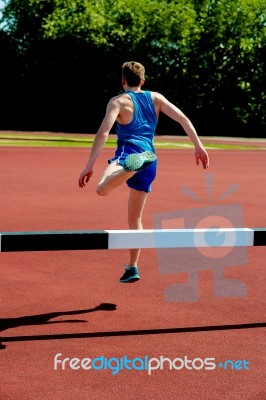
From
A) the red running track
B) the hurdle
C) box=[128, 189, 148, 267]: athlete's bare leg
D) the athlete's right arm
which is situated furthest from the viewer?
box=[128, 189, 148, 267]: athlete's bare leg

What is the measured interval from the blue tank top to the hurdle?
0.87 metres

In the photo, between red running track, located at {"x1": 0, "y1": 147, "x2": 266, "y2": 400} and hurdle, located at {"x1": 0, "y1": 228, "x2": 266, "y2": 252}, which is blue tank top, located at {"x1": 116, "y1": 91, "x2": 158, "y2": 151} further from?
red running track, located at {"x1": 0, "y1": 147, "x2": 266, "y2": 400}

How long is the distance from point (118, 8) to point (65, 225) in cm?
4117

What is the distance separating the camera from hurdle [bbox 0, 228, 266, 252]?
5.14 metres

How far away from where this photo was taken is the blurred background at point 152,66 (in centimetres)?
4703

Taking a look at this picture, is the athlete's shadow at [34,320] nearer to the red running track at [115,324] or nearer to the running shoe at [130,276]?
the red running track at [115,324]

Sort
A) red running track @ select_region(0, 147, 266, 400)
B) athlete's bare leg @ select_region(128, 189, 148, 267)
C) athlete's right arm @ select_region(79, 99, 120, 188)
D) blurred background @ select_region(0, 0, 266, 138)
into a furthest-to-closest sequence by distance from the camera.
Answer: blurred background @ select_region(0, 0, 266, 138) < athlete's bare leg @ select_region(128, 189, 148, 267) < athlete's right arm @ select_region(79, 99, 120, 188) < red running track @ select_region(0, 147, 266, 400)

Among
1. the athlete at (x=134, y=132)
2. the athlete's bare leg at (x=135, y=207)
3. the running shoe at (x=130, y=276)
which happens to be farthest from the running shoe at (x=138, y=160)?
the running shoe at (x=130, y=276)

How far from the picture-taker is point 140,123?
19.7 ft

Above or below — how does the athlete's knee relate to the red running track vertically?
above

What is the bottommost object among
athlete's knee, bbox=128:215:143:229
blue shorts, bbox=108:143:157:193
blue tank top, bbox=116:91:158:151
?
athlete's knee, bbox=128:215:143:229

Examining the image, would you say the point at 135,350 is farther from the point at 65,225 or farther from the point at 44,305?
the point at 65,225

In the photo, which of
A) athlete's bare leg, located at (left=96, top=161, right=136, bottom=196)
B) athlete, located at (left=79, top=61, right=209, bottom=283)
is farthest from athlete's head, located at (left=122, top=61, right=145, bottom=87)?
athlete's bare leg, located at (left=96, top=161, right=136, bottom=196)

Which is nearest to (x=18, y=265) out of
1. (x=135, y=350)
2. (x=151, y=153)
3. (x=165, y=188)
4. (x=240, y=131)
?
(x=151, y=153)
